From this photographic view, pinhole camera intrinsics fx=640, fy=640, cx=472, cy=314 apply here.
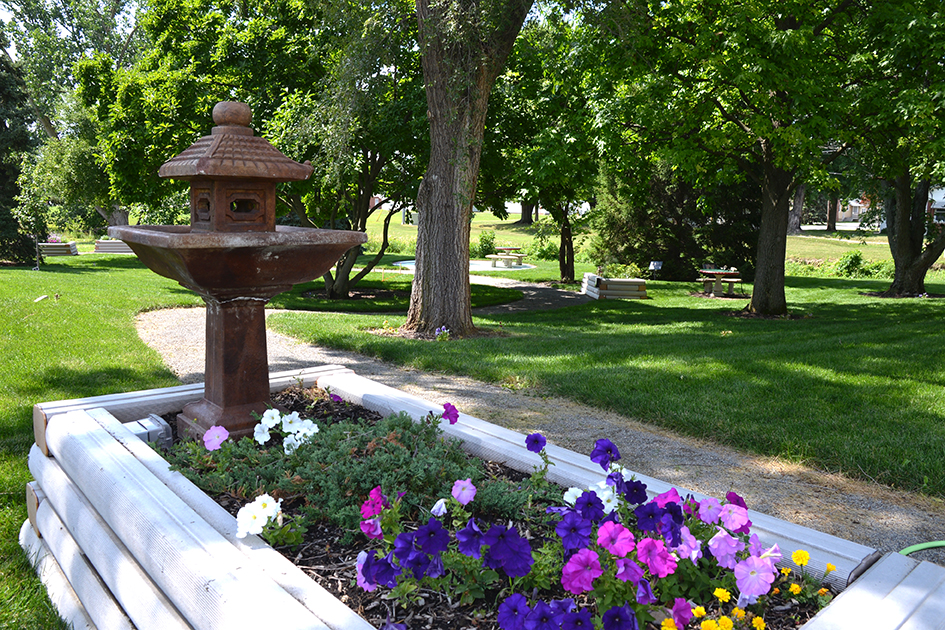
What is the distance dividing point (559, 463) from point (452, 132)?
6451mm

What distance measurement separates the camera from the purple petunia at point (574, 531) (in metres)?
2.00

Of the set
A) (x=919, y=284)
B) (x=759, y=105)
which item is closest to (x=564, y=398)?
(x=759, y=105)

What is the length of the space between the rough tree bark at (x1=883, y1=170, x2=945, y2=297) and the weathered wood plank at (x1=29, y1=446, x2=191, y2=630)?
731 inches

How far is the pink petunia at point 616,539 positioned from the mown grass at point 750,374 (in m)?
2.87

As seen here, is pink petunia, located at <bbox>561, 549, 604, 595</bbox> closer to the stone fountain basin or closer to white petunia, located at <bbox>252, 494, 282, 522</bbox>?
white petunia, located at <bbox>252, 494, 282, 522</bbox>

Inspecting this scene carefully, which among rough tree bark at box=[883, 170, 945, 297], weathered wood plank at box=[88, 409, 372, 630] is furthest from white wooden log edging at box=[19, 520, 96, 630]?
rough tree bark at box=[883, 170, 945, 297]

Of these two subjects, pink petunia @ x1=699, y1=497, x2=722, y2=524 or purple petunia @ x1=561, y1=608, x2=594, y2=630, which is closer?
purple petunia @ x1=561, y1=608, x2=594, y2=630

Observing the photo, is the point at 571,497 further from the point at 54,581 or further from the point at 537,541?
the point at 54,581

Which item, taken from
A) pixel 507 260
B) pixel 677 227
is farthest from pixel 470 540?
pixel 507 260

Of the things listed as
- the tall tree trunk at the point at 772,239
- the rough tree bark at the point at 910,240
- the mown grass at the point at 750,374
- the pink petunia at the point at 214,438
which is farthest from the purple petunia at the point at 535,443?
the rough tree bark at the point at 910,240

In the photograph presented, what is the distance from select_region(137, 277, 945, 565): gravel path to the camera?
3373 millimetres

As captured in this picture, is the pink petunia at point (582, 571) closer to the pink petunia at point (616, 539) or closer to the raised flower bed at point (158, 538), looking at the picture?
the pink petunia at point (616, 539)

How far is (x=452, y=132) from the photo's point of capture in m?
8.73

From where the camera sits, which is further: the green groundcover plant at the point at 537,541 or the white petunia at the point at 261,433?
the white petunia at the point at 261,433
